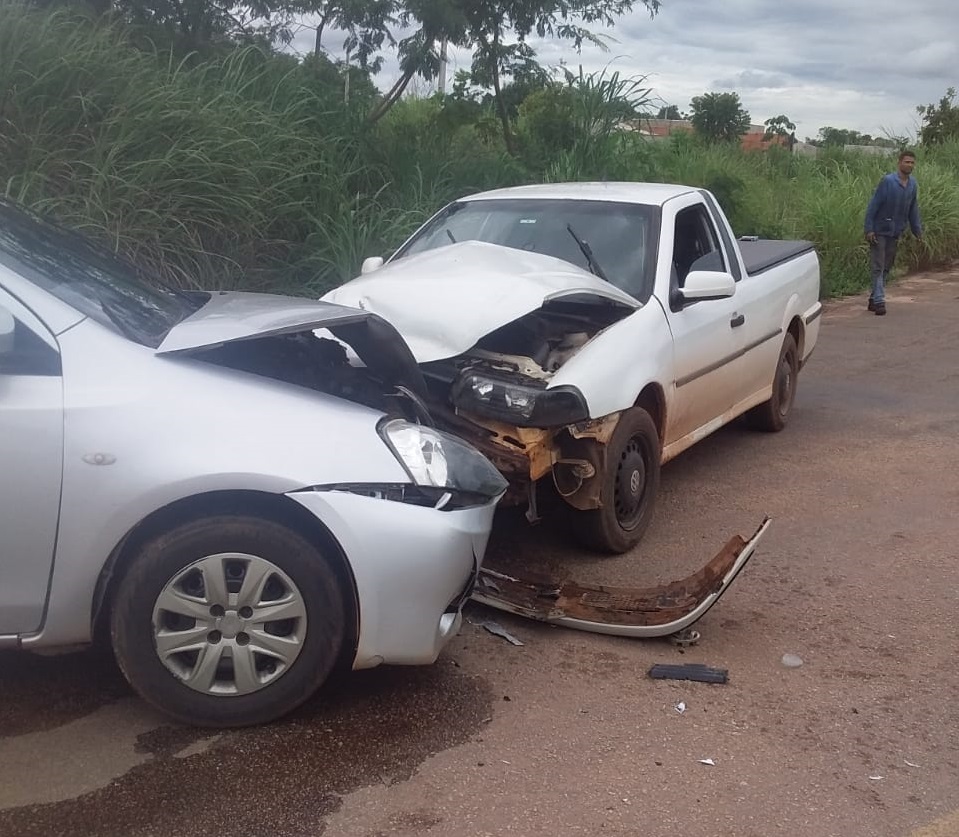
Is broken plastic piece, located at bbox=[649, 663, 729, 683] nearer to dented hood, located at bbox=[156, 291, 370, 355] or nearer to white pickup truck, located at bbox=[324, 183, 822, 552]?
white pickup truck, located at bbox=[324, 183, 822, 552]

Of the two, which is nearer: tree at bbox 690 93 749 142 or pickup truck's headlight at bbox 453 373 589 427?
pickup truck's headlight at bbox 453 373 589 427

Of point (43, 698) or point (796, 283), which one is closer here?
point (43, 698)

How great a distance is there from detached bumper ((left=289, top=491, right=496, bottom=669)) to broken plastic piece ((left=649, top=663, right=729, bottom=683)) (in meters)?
0.90

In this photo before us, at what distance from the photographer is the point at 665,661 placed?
13.0 feet

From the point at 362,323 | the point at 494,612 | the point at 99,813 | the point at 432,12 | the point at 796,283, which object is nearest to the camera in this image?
the point at 99,813

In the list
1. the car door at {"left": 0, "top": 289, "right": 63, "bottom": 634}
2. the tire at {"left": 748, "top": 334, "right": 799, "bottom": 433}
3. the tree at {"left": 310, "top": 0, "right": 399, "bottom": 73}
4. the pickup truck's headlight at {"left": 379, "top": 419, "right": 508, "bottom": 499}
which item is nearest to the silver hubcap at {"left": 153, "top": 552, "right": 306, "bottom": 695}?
the car door at {"left": 0, "top": 289, "right": 63, "bottom": 634}

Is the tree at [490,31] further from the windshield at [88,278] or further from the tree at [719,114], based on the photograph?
the tree at [719,114]

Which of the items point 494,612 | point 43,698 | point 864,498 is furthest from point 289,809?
point 864,498

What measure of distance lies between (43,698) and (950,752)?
292 cm

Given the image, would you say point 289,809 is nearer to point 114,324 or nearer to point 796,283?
point 114,324

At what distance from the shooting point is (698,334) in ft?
18.5

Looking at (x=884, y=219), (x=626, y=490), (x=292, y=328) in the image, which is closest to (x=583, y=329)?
(x=626, y=490)

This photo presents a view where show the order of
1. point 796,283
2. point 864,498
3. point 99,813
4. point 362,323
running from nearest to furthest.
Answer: point 99,813 → point 362,323 → point 864,498 → point 796,283

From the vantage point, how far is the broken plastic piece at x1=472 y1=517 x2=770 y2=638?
406cm
